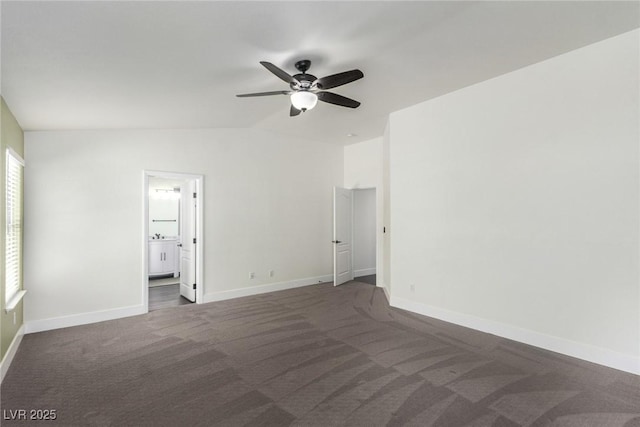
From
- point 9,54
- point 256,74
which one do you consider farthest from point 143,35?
point 256,74

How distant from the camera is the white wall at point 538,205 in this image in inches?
117

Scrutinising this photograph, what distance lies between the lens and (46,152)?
4070 millimetres

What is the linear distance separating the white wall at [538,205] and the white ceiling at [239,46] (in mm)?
342

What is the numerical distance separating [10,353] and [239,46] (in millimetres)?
3706

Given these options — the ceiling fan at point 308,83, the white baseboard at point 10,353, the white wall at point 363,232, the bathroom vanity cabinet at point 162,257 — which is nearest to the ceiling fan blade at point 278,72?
the ceiling fan at point 308,83

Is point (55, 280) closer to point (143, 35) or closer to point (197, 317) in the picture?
point (197, 317)

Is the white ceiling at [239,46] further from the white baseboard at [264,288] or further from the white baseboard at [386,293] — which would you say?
the white baseboard at [386,293]

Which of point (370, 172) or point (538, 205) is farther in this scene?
point (370, 172)

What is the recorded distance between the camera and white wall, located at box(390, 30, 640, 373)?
9.77ft

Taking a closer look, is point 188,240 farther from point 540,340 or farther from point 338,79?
point 540,340

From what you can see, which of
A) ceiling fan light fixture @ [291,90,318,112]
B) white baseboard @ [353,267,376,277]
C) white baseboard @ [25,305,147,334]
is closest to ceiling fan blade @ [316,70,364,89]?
ceiling fan light fixture @ [291,90,318,112]

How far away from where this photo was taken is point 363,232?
7816mm

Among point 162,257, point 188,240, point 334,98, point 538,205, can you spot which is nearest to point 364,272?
point 188,240

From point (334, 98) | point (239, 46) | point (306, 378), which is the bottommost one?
point (306, 378)
